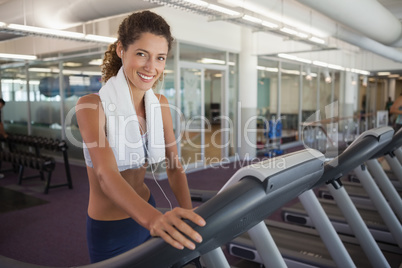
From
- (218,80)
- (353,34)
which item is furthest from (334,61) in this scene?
(218,80)

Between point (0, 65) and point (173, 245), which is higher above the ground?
point (0, 65)

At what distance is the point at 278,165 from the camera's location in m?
0.87

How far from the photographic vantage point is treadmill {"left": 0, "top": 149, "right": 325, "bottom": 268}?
2.48 feet

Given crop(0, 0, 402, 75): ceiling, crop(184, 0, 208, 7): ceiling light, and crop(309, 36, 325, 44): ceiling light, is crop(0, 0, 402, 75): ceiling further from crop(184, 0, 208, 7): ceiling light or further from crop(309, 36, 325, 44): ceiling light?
crop(309, 36, 325, 44): ceiling light

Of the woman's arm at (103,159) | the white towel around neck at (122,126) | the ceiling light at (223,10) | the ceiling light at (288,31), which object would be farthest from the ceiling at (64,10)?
the woman's arm at (103,159)

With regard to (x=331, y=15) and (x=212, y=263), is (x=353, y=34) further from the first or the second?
(x=212, y=263)

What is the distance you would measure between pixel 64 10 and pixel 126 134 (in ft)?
11.8

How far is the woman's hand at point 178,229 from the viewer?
732 millimetres

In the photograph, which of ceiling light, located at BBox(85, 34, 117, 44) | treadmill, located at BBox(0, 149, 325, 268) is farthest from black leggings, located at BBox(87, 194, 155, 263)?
ceiling light, located at BBox(85, 34, 117, 44)

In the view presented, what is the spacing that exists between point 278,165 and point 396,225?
2.57 metres

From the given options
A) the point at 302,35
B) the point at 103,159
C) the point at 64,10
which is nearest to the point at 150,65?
the point at 103,159

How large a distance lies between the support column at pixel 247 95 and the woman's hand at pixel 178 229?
24.0 feet

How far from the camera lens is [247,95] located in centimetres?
795

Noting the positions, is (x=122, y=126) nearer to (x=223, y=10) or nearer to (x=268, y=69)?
(x=223, y=10)
